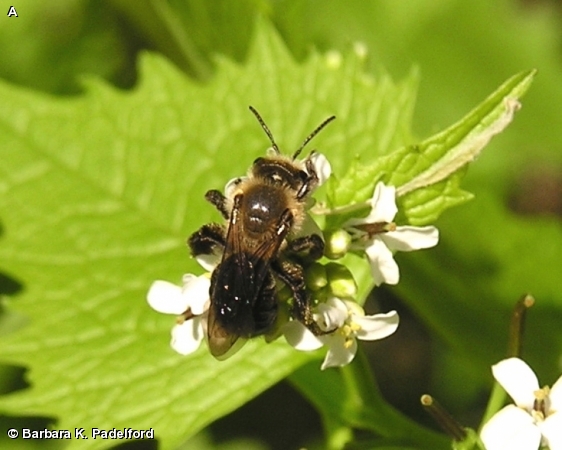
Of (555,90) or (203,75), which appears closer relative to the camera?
(203,75)

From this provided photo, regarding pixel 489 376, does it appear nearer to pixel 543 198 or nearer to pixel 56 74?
pixel 543 198

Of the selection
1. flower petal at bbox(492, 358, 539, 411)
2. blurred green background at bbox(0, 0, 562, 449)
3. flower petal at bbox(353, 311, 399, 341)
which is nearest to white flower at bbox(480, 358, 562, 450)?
flower petal at bbox(492, 358, 539, 411)

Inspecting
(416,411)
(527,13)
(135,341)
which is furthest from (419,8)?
(135,341)

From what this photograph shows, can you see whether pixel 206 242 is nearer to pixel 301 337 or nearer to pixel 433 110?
pixel 301 337

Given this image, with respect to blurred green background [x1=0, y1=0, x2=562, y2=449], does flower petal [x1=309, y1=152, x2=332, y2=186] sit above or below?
below

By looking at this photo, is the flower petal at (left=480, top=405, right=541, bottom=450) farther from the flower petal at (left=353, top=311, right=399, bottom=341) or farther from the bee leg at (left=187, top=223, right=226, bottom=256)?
the bee leg at (left=187, top=223, right=226, bottom=256)

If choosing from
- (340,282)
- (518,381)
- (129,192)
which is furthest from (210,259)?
(129,192)

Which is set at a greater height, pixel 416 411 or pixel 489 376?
pixel 416 411

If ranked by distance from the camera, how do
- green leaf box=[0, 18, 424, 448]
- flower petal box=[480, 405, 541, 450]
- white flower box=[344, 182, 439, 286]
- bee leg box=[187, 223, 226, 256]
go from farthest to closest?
green leaf box=[0, 18, 424, 448]
bee leg box=[187, 223, 226, 256]
white flower box=[344, 182, 439, 286]
flower petal box=[480, 405, 541, 450]
